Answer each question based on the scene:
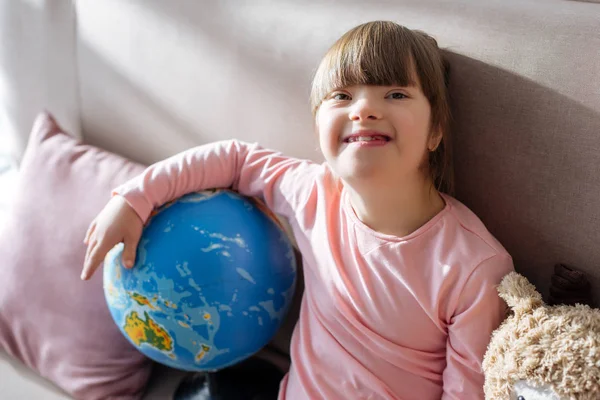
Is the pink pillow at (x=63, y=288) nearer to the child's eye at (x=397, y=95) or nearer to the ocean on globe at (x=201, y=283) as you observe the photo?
the ocean on globe at (x=201, y=283)

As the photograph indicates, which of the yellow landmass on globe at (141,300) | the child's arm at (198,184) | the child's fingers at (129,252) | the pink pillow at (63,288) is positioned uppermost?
the child's arm at (198,184)

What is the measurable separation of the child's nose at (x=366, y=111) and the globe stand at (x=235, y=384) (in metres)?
0.65

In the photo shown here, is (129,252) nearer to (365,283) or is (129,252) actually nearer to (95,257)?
(95,257)

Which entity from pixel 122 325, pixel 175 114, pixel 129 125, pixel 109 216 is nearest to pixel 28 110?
pixel 129 125

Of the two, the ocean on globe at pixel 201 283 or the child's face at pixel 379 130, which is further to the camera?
the ocean on globe at pixel 201 283

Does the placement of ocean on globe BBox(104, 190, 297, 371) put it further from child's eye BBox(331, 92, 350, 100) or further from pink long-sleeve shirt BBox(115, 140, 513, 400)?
child's eye BBox(331, 92, 350, 100)

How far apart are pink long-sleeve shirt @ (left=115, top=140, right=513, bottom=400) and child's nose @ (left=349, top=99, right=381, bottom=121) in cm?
20

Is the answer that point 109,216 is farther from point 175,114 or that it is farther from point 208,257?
point 175,114

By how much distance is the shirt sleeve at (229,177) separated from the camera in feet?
3.48

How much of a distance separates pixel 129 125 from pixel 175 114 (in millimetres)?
165

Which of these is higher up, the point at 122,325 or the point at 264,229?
the point at 264,229

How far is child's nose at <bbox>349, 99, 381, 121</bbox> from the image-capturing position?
86cm

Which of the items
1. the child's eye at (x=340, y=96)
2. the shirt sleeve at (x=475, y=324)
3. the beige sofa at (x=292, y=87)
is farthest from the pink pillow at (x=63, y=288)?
the shirt sleeve at (x=475, y=324)

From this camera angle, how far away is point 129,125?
4.70ft
